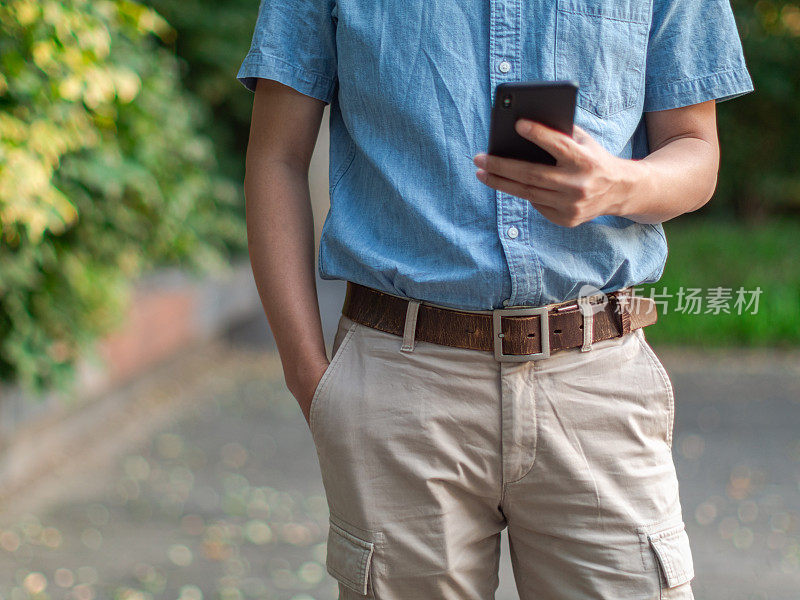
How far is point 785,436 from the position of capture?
539cm

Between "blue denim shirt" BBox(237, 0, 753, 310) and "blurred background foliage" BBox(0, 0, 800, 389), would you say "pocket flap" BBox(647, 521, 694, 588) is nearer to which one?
"blue denim shirt" BBox(237, 0, 753, 310)

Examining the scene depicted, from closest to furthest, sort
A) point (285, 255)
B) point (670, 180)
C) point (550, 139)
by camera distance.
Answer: point (550, 139) → point (670, 180) → point (285, 255)

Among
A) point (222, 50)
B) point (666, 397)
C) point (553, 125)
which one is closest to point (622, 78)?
point (553, 125)

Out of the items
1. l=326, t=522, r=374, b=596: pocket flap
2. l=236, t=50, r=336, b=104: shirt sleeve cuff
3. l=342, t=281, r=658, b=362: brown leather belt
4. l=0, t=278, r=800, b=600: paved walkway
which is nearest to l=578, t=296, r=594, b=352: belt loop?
l=342, t=281, r=658, b=362: brown leather belt

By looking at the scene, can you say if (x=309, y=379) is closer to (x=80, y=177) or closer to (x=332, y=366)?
(x=332, y=366)

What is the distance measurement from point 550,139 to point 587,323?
1.46 ft

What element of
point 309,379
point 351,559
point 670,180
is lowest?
point 351,559

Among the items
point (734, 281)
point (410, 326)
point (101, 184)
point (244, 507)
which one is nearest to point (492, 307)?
point (410, 326)

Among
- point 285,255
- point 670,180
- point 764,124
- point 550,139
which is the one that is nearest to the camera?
point 550,139

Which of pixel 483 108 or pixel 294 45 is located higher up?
pixel 294 45

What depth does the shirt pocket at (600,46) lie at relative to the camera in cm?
148

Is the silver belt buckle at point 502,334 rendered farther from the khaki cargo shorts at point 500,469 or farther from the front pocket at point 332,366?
the front pocket at point 332,366

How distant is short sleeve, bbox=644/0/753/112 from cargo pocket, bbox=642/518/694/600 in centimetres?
74

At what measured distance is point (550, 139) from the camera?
1208 mm
